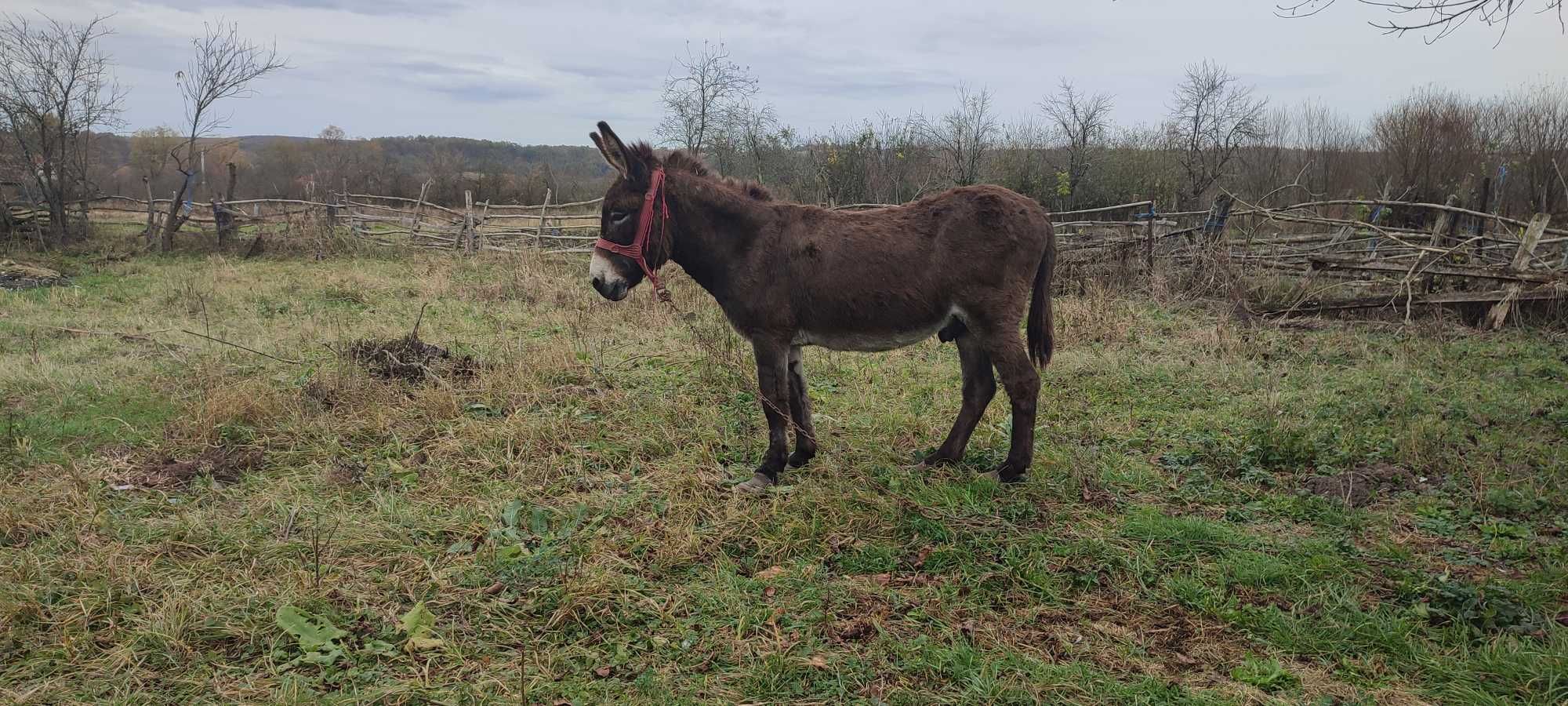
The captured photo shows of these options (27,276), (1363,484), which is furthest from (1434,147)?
(27,276)

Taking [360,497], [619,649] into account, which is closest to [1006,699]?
[619,649]

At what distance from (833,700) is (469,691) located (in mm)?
1375

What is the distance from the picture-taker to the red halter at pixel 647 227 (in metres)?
4.65

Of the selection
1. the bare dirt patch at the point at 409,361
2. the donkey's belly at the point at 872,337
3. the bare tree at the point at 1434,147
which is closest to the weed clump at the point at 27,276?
the bare dirt patch at the point at 409,361

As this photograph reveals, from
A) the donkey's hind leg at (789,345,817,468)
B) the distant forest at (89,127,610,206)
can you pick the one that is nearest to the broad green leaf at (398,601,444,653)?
the donkey's hind leg at (789,345,817,468)

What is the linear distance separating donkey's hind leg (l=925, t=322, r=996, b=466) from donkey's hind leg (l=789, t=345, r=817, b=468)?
81 centimetres

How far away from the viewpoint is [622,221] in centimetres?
471

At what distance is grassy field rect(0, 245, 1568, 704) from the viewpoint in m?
2.94

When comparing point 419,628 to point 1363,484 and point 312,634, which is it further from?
point 1363,484

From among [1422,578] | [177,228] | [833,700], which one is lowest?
[833,700]

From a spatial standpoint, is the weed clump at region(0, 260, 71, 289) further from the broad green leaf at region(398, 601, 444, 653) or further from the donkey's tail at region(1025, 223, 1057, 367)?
the donkey's tail at region(1025, 223, 1057, 367)

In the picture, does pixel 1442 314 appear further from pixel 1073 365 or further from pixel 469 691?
pixel 469 691

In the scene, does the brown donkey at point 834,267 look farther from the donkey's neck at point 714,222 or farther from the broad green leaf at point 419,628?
the broad green leaf at point 419,628

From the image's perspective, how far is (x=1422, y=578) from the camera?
338 centimetres
